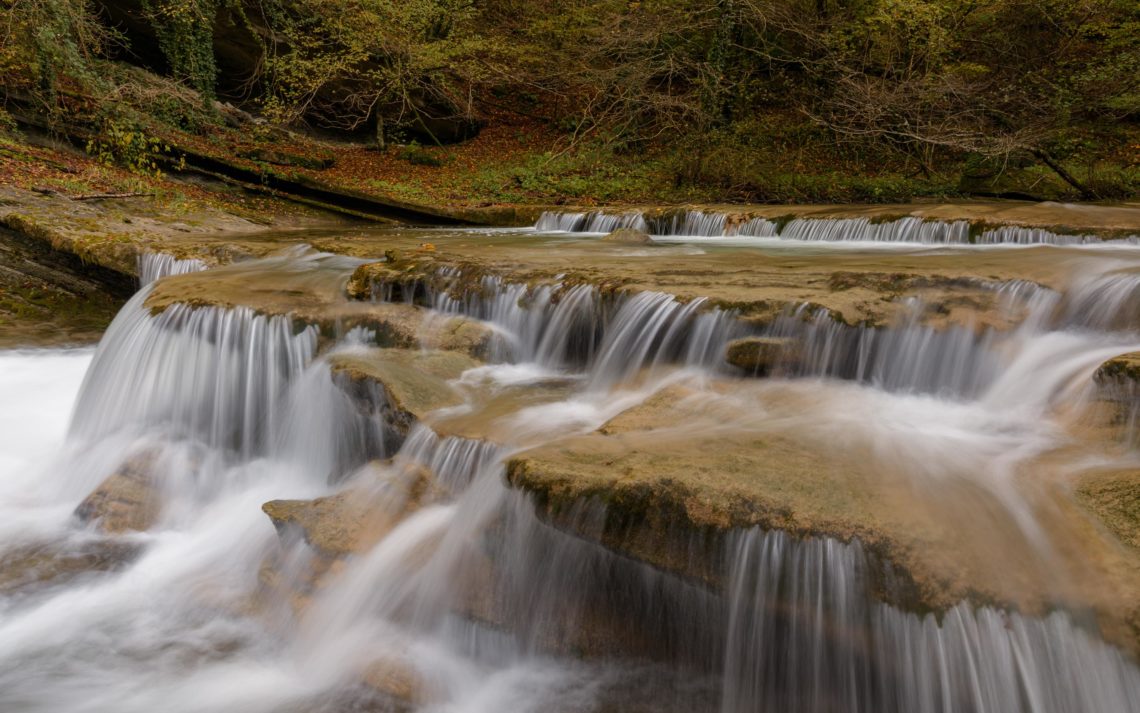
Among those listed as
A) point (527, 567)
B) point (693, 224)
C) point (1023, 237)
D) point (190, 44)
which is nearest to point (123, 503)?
point (527, 567)

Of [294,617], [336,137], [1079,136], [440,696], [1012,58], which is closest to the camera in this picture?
[440,696]

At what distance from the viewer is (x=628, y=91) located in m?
14.7

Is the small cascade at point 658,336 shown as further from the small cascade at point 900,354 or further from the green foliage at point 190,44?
the green foliage at point 190,44

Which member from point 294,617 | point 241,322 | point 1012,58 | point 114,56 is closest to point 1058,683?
point 294,617

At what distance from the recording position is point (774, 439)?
3496mm

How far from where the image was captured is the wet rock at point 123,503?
189 inches

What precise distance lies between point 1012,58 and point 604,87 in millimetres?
8149

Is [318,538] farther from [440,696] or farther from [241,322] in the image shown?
[241,322]

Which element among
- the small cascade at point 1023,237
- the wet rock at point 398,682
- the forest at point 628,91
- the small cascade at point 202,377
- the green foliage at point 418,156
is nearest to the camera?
the wet rock at point 398,682

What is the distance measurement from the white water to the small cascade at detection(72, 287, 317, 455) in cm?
3

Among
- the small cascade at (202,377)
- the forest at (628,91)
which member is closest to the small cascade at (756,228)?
the forest at (628,91)

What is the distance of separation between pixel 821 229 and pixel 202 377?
8.66m

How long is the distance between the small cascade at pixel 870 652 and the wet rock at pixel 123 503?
13.3 feet

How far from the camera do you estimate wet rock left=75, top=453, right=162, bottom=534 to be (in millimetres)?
4805
